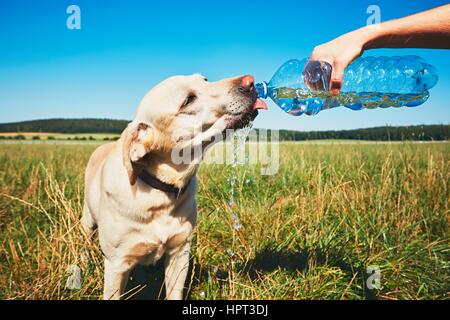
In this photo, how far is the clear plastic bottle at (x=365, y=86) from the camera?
10.7 ft

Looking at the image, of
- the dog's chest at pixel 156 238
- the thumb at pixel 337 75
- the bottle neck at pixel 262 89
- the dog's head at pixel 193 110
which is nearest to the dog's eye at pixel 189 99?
the dog's head at pixel 193 110

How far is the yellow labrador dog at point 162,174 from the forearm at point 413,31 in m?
0.87

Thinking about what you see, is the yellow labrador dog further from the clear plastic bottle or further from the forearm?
the forearm

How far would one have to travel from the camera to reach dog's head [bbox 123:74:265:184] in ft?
8.75

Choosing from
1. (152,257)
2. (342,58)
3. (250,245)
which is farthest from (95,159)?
(342,58)

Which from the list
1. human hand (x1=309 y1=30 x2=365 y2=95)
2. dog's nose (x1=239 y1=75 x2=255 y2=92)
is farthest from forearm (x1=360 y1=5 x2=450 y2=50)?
dog's nose (x1=239 y1=75 x2=255 y2=92)

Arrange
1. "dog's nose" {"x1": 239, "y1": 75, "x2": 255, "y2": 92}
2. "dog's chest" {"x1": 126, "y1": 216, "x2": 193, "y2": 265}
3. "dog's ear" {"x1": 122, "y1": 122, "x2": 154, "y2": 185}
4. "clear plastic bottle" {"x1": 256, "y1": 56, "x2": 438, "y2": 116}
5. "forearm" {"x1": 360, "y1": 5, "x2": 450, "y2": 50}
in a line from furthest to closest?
"clear plastic bottle" {"x1": 256, "y1": 56, "x2": 438, "y2": 116} < "dog's nose" {"x1": 239, "y1": 75, "x2": 255, "y2": 92} < "dog's chest" {"x1": 126, "y1": 216, "x2": 193, "y2": 265} < "dog's ear" {"x1": 122, "y1": 122, "x2": 154, "y2": 185} < "forearm" {"x1": 360, "y1": 5, "x2": 450, "y2": 50}

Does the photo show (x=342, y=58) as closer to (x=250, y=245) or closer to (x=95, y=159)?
(x=250, y=245)

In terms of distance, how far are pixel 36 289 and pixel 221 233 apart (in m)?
1.69

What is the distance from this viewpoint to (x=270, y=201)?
13.7 feet

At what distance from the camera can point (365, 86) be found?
3594mm

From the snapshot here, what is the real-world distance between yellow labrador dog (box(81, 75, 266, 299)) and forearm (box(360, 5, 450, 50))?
2.85 ft

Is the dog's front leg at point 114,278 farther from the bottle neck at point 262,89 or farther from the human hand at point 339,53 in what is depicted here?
the human hand at point 339,53
